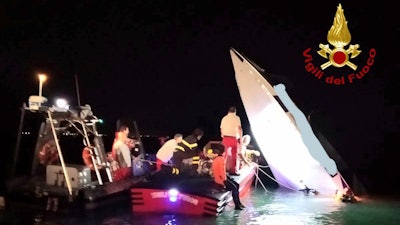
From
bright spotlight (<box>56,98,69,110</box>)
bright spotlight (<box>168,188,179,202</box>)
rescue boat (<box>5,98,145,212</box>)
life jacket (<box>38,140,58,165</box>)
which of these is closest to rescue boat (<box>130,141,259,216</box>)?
bright spotlight (<box>168,188,179,202</box>)

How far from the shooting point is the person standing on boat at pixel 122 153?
12062 mm

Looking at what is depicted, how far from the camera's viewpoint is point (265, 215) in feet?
35.9

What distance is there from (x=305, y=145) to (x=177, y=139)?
122 inches

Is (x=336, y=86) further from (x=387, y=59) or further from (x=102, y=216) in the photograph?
(x=102, y=216)

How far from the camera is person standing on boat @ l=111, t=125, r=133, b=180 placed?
1206 centimetres

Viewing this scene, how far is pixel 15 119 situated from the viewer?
23469mm

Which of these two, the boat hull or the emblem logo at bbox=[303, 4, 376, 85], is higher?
the emblem logo at bbox=[303, 4, 376, 85]

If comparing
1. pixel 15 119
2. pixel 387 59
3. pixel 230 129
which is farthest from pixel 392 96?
pixel 15 119

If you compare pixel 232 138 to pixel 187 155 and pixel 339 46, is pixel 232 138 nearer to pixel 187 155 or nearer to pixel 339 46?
pixel 187 155

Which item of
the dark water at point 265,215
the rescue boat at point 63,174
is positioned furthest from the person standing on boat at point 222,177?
the rescue boat at point 63,174

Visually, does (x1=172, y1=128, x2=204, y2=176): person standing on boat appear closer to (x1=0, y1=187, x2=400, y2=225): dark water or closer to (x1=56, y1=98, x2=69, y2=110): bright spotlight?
(x1=0, y1=187, x2=400, y2=225): dark water

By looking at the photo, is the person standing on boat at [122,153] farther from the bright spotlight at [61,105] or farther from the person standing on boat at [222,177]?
the person standing on boat at [222,177]

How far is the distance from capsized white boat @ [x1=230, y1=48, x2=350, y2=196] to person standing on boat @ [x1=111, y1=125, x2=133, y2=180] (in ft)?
10.5

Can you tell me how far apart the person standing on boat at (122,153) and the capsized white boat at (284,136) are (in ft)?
10.5
